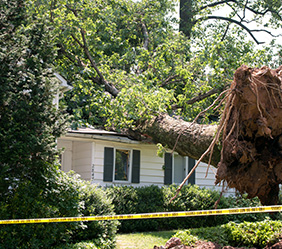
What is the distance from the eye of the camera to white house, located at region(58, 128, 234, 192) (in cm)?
1408

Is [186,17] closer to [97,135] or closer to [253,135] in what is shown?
[97,135]

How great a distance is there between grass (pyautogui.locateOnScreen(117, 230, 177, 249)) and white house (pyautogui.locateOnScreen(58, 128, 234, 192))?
319 centimetres

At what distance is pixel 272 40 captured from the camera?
20672mm

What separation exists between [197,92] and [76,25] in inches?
190

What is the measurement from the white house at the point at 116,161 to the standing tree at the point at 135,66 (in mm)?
625

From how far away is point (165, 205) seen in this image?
43.5 ft

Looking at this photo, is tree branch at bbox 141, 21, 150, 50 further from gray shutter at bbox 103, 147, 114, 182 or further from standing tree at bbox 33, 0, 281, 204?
gray shutter at bbox 103, 147, 114, 182

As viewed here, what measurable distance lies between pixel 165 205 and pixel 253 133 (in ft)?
26.0

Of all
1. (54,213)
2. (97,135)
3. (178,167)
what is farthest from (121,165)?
(54,213)

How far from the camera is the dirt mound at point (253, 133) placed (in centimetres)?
559

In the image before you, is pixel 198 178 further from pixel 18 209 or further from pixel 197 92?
pixel 18 209

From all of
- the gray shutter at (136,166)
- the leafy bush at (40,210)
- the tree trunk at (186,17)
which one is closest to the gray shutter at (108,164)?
the gray shutter at (136,166)

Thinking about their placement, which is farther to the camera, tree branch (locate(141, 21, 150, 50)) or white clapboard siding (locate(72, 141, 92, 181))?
tree branch (locate(141, 21, 150, 50))

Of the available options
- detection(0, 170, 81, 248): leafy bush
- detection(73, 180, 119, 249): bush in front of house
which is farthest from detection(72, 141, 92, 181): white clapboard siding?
detection(0, 170, 81, 248): leafy bush
